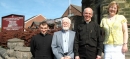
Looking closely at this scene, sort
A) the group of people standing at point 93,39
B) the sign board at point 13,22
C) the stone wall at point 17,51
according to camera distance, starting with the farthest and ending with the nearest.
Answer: the sign board at point 13,22, the stone wall at point 17,51, the group of people standing at point 93,39

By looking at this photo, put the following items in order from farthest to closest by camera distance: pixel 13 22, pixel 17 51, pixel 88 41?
pixel 13 22, pixel 17 51, pixel 88 41

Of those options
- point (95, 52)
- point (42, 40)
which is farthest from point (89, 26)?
point (42, 40)

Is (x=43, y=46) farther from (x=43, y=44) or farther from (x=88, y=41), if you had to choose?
(x=88, y=41)

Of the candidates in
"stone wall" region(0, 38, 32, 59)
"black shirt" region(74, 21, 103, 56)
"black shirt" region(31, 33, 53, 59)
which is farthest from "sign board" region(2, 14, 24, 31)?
"black shirt" region(74, 21, 103, 56)

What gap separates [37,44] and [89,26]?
1393 mm

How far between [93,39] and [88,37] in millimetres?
112

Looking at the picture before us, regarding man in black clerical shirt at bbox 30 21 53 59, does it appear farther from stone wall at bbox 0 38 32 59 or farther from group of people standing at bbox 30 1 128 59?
stone wall at bbox 0 38 32 59

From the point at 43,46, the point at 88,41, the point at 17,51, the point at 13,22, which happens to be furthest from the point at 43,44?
the point at 13,22

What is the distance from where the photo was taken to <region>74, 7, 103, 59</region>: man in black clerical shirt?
13.7 ft

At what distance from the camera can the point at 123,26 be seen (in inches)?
159

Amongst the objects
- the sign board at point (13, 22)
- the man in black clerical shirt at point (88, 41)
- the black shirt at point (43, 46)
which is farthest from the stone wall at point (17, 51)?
the man in black clerical shirt at point (88, 41)

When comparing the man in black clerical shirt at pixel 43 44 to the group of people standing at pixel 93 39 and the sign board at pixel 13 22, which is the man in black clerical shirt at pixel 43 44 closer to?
the group of people standing at pixel 93 39

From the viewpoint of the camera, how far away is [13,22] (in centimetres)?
1288

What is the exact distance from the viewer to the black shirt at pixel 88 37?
13.7ft
